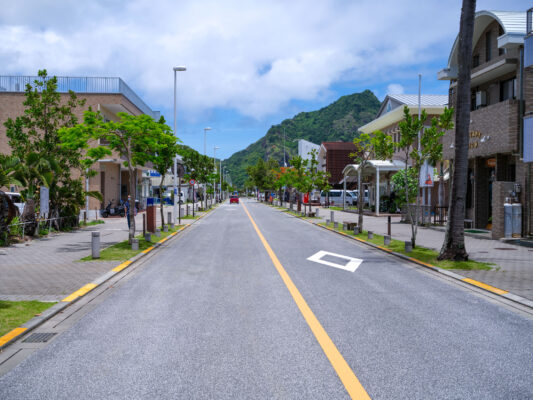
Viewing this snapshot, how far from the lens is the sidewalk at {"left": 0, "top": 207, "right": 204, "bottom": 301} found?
8.17 meters

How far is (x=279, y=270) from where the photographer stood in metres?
10.5

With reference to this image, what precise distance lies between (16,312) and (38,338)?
1255mm

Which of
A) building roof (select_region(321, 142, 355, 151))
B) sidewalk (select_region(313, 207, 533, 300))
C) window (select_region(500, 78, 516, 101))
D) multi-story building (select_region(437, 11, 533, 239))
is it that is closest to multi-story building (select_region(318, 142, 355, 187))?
building roof (select_region(321, 142, 355, 151))

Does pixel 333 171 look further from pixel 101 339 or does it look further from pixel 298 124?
pixel 298 124

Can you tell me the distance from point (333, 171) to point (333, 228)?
163 ft

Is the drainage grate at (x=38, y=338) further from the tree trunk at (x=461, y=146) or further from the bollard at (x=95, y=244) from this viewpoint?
the tree trunk at (x=461, y=146)

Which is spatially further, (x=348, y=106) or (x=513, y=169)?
(x=348, y=106)

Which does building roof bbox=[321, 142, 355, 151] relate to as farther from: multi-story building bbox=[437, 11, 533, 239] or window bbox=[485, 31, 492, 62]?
window bbox=[485, 31, 492, 62]

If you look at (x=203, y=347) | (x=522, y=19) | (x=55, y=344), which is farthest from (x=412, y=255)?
(x=522, y=19)

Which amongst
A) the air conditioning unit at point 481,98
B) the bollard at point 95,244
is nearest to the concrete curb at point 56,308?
the bollard at point 95,244

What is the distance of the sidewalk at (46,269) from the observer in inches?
322

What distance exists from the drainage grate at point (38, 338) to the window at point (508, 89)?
840 inches

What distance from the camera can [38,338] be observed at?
5.70 m

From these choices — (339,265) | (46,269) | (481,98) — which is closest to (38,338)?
(46,269)
